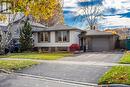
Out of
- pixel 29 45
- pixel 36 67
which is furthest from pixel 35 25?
pixel 36 67

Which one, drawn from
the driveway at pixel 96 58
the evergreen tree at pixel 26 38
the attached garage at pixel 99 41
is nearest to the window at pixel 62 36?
the attached garage at pixel 99 41

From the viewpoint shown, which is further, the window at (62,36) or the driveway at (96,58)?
the window at (62,36)

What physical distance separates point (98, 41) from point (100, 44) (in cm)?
54

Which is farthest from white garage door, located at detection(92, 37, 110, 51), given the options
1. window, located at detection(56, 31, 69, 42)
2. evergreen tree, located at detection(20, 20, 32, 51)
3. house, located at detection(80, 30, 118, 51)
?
evergreen tree, located at detection(20, 20, 32, 51)

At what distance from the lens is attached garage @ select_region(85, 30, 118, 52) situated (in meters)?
43.3

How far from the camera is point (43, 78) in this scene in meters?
14.9

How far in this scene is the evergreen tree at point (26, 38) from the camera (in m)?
40.2

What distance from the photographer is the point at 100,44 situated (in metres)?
43.7

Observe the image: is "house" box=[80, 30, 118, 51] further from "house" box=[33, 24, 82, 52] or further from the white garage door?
"house" box=[33, 24, 82, 52]

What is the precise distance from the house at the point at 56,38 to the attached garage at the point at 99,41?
2.07m

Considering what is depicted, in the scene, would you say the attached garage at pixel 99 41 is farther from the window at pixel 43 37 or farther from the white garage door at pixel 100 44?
the window at pixel 43 37

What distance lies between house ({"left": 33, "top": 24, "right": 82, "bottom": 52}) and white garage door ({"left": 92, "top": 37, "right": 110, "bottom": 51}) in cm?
295

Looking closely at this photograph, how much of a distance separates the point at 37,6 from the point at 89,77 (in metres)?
6.46

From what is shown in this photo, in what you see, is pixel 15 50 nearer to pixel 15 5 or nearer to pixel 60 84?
pixel 15 5
